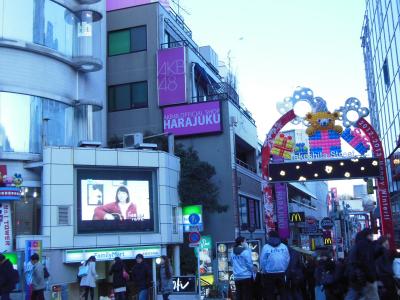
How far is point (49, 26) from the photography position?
2298 cm

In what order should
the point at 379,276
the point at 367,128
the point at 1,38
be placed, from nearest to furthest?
the point at 379,276 < the point at 1,38 < the point at 367,128

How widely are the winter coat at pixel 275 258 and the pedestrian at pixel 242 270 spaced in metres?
0.52

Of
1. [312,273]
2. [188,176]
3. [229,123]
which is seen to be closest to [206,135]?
[229,123]

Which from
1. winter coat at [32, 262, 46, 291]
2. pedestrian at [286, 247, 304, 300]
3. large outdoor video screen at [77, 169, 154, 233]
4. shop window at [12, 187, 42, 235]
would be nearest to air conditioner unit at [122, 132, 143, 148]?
large outdoor video screen at [77, 169, 154, 233]

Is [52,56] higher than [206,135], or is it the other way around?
[52,56]

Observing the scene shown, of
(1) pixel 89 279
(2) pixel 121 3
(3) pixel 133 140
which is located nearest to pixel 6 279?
(1) pixel 89 279

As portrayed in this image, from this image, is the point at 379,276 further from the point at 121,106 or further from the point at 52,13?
the point at 121,106

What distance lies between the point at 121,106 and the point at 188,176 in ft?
22.4

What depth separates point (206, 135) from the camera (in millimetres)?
28859

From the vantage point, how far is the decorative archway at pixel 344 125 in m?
25.4

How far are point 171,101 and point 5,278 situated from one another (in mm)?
17863

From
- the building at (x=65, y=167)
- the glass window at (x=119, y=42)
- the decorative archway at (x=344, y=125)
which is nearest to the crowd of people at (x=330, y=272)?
the building at (x=65, y=167)

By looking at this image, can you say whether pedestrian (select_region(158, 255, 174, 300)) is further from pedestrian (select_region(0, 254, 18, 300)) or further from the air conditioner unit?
the air conditioner unit

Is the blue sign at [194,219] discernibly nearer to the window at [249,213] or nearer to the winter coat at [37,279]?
the winter coat at [37,279]
